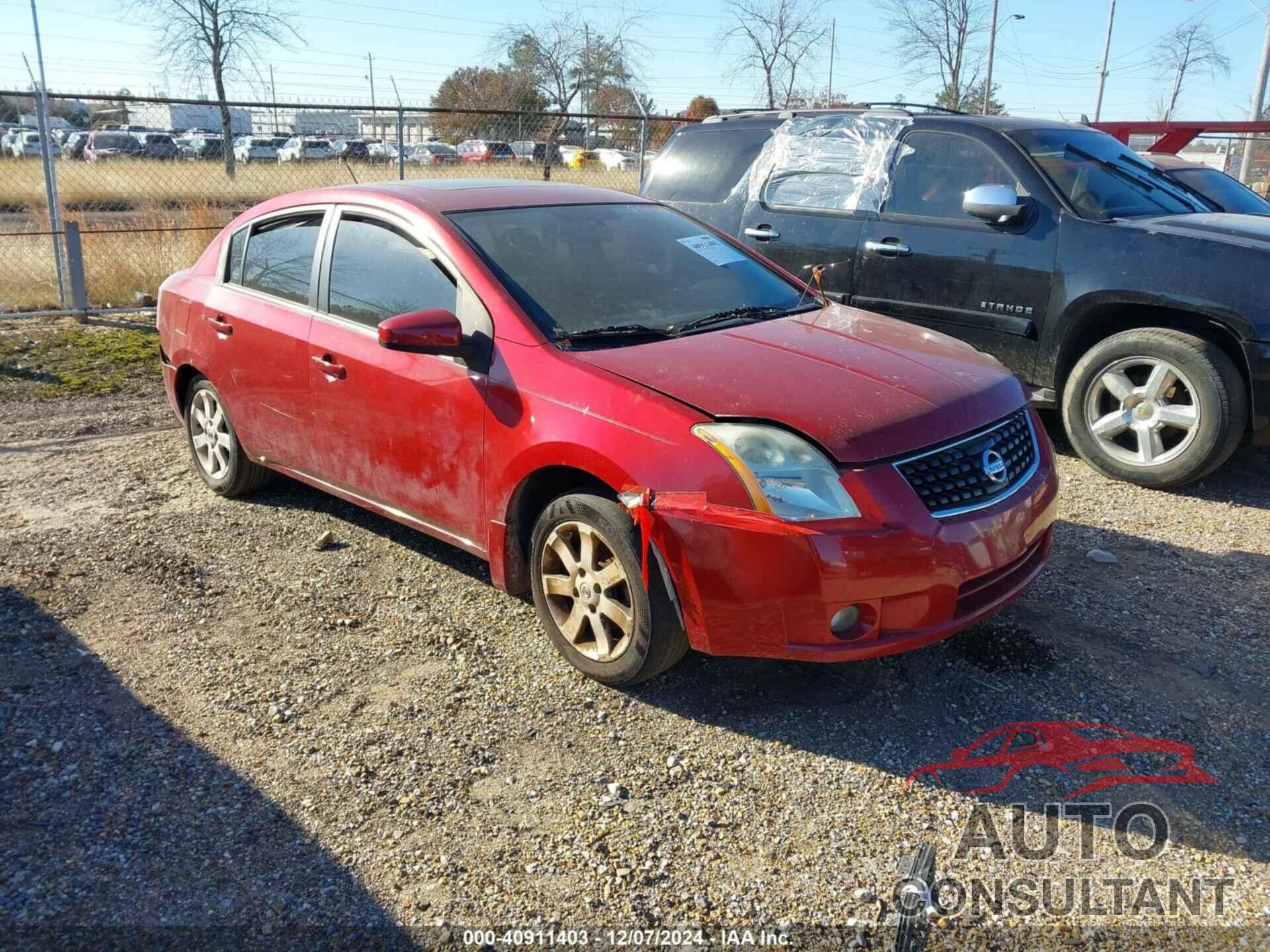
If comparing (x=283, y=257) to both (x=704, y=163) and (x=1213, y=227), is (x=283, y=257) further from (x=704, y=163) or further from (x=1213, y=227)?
(x=1213, y=227)

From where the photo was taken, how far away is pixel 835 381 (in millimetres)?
3441

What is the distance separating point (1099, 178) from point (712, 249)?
2848 millimetres

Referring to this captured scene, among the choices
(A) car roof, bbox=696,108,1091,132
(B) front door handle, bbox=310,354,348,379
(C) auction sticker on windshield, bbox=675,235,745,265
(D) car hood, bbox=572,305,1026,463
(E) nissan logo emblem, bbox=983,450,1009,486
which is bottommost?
(E) nissan logo emblem, bbox=983,450,1009,486

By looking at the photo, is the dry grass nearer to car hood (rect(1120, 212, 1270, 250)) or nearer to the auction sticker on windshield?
the auction sticker on windshield

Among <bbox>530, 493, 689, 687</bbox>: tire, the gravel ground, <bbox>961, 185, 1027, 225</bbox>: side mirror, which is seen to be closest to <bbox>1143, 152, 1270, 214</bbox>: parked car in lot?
<bbox>961, 185, 1027, 225</bbox>: side mirror

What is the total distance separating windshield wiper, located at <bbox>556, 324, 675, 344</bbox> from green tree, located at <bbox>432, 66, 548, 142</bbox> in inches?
384

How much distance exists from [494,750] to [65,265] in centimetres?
934

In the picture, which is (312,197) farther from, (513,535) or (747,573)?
(747,573)

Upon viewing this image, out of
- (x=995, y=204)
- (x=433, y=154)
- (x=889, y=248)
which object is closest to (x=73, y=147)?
(x=433, y=154)

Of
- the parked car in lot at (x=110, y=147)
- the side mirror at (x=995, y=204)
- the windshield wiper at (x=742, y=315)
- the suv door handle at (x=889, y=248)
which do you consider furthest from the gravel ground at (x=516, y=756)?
the parked car in lot at (x=110, y=147)

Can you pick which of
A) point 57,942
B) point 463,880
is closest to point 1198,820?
point 463,880

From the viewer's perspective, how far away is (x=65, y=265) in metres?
10.4

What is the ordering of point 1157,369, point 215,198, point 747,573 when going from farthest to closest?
point 215,198
point 1157,369
point 747,573

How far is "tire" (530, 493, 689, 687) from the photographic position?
328 cm
